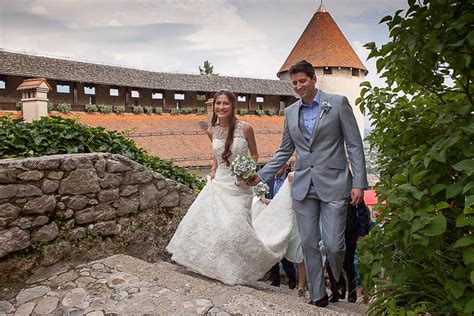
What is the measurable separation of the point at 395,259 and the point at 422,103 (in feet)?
3.33

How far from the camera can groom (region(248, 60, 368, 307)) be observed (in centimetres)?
331

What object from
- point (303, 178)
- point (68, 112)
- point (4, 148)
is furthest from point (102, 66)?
point (303, 178)

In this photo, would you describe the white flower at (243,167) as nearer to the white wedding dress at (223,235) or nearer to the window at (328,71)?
the white wedding dress at (223,235)

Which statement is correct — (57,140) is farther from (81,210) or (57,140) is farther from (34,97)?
(34,97)

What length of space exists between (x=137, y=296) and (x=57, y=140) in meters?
2.20

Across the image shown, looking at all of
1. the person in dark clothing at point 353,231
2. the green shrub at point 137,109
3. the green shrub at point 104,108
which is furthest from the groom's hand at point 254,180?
the green shrub at point 137,109

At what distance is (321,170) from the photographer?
3369mm

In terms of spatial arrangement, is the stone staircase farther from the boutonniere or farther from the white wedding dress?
the boutonniere

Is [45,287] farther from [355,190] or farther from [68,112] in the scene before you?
[68,112]

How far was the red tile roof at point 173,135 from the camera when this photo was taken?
2311 cm

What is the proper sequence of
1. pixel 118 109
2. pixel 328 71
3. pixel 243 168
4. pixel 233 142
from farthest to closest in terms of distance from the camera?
1. pixel 328 71
2. pixel 118 109
3. pixel 233 142
4. pixel 243 168

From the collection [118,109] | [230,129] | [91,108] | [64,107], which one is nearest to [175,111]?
[118,109]

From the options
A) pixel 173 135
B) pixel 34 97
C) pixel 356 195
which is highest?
pixel 34 97

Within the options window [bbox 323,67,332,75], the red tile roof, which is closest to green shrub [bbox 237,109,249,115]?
the red tile roof
